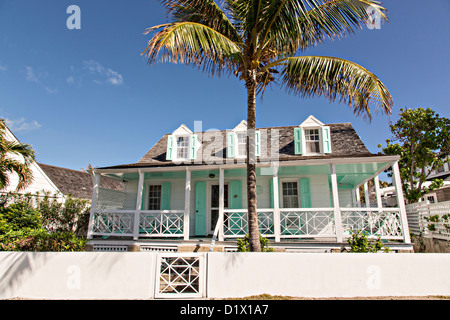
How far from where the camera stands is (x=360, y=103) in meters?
7.25

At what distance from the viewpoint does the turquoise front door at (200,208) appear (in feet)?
37.4

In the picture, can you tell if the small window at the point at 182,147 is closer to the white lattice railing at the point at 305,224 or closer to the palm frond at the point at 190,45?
the white lattice railing at the point at 305,224

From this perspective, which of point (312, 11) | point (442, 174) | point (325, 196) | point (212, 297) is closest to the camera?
point (212, 297)

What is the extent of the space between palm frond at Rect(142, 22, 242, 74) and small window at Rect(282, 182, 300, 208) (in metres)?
6.64

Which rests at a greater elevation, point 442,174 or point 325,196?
point 442,174

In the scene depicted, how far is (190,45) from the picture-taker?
18.7 feet

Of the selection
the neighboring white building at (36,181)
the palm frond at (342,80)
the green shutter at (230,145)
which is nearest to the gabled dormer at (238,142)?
the green shutter at (230,145)

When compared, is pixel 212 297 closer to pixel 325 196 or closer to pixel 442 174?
pixel 325 196

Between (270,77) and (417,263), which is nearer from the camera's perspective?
(417,263)

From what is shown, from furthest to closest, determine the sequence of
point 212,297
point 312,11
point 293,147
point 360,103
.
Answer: point 293,147 < point 360,103 < point 312,11 < point 212,297

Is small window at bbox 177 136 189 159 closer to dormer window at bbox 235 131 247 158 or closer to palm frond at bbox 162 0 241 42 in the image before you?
dormer window at bbox 235 131 247 158

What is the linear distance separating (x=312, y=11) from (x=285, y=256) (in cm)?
597

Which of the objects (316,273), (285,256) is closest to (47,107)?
(285,256)

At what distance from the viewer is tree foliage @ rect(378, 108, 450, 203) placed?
13.1 m
